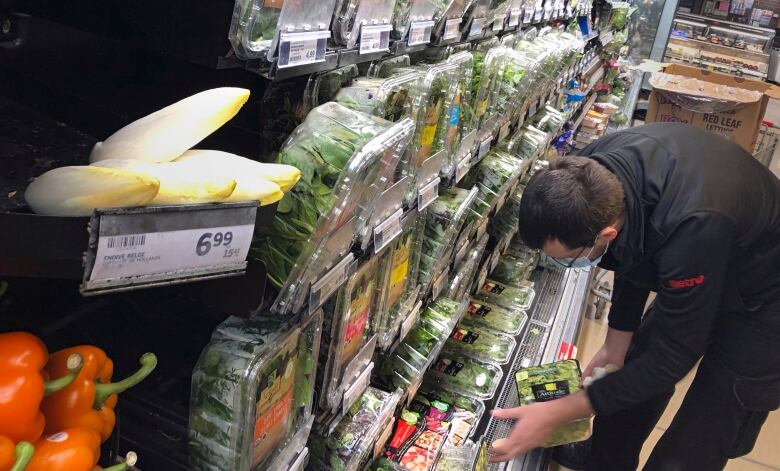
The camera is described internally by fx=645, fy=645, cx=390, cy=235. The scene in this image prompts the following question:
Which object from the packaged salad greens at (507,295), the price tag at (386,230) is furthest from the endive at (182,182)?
the packaged salad greens at (507,295)

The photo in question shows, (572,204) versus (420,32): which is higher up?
(420,32)

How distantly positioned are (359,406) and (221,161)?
1.17m

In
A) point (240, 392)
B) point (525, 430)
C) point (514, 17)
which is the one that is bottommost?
point (525, 430)

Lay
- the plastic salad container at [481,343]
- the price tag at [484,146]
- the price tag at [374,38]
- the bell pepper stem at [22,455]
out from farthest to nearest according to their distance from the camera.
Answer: the plastic salad container at [481,343] → the price tag at [484,146] → the price tag at [374,38] → the bell pepper stem at [22,455]

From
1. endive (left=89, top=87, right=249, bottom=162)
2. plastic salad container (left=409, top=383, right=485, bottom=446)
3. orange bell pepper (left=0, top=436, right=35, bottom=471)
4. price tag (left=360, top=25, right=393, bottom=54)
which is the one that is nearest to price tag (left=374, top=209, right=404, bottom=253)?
price tag (left=360, top=25, right=393, bottom=54)

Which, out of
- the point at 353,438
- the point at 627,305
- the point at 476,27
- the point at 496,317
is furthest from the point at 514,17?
the point at 353,438

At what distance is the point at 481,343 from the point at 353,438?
1.41 meters

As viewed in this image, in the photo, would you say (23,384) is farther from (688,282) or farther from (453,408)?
(453,408)

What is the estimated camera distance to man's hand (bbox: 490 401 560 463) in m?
2.18

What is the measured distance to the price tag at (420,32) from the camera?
1628mm

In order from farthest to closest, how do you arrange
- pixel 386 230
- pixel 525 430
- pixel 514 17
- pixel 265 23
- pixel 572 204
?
pixel 514 17 < pixel 525 430 < pixel 572 204 < pixel 386 230 < pixel 265 23

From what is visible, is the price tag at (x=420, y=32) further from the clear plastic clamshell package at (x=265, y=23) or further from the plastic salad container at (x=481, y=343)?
the plastic salad container at (x=481, y=343)

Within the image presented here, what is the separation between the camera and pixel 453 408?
2576 millimetres

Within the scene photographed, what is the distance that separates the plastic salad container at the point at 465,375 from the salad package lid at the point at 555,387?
0.69 feet
